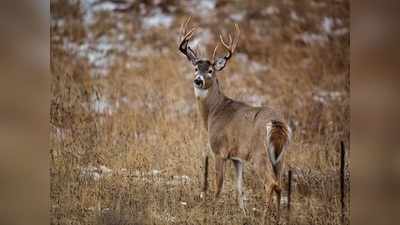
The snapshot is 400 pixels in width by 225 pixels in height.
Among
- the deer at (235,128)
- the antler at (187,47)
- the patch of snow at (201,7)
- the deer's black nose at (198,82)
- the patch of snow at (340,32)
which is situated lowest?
the deer at (235,128)

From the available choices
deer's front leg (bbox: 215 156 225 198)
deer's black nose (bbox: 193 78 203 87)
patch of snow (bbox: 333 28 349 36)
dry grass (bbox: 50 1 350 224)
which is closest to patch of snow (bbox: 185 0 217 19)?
dry grass (bbox: 50 1 350 224)

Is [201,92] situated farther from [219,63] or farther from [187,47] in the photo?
[187,47]

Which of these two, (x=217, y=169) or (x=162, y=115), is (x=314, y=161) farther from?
(x=162, y=115)

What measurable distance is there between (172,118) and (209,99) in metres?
0.43

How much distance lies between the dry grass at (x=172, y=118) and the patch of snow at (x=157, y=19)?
0.19 feet

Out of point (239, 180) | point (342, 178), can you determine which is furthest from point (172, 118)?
point (342, 178)

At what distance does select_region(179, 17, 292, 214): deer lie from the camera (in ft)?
15.4

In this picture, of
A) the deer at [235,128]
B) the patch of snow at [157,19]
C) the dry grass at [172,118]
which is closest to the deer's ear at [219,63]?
the deer at [235,128]

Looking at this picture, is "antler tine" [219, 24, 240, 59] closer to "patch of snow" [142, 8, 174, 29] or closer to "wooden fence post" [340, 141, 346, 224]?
"patch of snow" [142, 8, 174, 29]

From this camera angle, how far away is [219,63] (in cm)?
500

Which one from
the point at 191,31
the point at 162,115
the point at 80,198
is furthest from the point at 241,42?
the point at 80,198

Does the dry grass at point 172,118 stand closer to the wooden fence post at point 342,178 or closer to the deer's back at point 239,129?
the wooden fence post at point 342,178

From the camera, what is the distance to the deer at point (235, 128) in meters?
4.68
